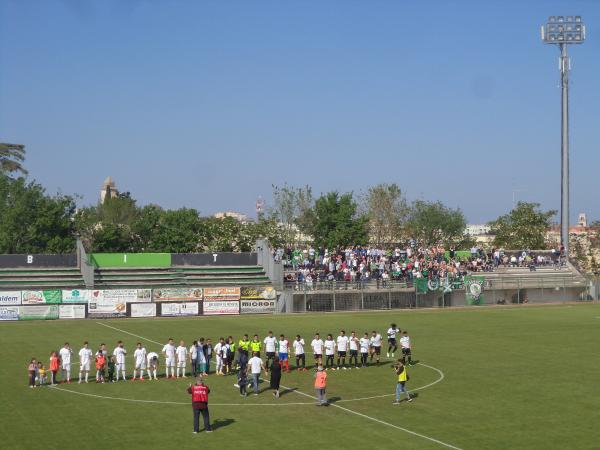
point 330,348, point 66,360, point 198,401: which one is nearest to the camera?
point 198,401

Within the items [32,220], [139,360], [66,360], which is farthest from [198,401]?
[32,220]

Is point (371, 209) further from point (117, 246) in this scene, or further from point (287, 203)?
point (117, 246)

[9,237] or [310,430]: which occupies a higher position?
[9,237]

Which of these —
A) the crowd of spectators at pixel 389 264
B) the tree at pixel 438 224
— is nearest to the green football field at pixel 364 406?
the crowd of spectators at pixel 389 264

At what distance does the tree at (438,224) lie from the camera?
13575 cm

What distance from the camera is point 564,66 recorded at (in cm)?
8288

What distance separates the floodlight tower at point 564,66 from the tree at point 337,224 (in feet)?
87.1

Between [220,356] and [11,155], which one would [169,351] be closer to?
[220,356]

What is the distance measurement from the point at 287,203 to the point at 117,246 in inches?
934

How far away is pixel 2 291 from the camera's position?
6097cm

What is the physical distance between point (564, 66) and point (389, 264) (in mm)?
26776

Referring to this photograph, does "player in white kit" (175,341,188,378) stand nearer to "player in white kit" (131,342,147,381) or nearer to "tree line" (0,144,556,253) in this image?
"player in white kit" (131,342,147,381)

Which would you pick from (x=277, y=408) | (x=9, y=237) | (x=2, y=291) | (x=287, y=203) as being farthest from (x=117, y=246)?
(x=277, y=408)

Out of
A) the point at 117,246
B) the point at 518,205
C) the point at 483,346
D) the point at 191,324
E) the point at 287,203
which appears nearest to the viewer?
the point at 483,346
